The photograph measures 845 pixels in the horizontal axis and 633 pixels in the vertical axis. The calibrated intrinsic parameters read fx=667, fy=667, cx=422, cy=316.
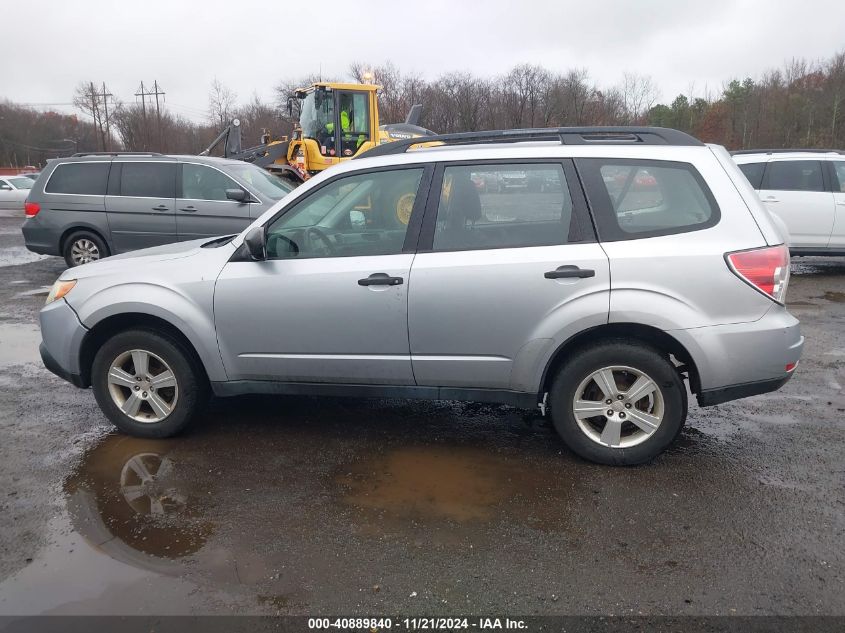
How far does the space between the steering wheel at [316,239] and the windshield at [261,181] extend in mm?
6319

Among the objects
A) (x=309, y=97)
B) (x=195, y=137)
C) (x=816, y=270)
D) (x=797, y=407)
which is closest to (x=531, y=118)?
(x=195, y=137)

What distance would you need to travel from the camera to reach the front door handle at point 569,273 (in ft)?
12.3

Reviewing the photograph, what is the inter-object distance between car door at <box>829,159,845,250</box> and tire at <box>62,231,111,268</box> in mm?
11313

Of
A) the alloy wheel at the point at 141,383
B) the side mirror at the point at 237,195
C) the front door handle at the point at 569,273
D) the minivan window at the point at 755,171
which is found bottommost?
the alloy wheel at the point at 141,383

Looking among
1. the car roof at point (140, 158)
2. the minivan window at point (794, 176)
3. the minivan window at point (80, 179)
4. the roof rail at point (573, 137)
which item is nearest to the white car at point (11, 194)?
the minivan window at point (80, 179)

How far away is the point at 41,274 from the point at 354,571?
35.1 ft

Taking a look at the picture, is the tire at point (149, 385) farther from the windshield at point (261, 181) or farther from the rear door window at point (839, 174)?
the rear door window at point (839, 174)

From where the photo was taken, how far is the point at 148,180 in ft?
33.8

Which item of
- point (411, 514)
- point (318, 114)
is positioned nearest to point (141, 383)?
point (411, 514)

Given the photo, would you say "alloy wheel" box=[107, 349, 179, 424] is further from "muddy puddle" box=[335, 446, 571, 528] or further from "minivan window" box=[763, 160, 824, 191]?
"minivan window" box=[763, 160, 824, 191]

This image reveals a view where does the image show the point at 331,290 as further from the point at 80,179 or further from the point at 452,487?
the point at 80,179

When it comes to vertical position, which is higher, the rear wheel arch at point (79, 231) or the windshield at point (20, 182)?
the windshield at point (20, 182)

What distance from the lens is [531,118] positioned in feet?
203

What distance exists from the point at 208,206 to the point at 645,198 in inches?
305
